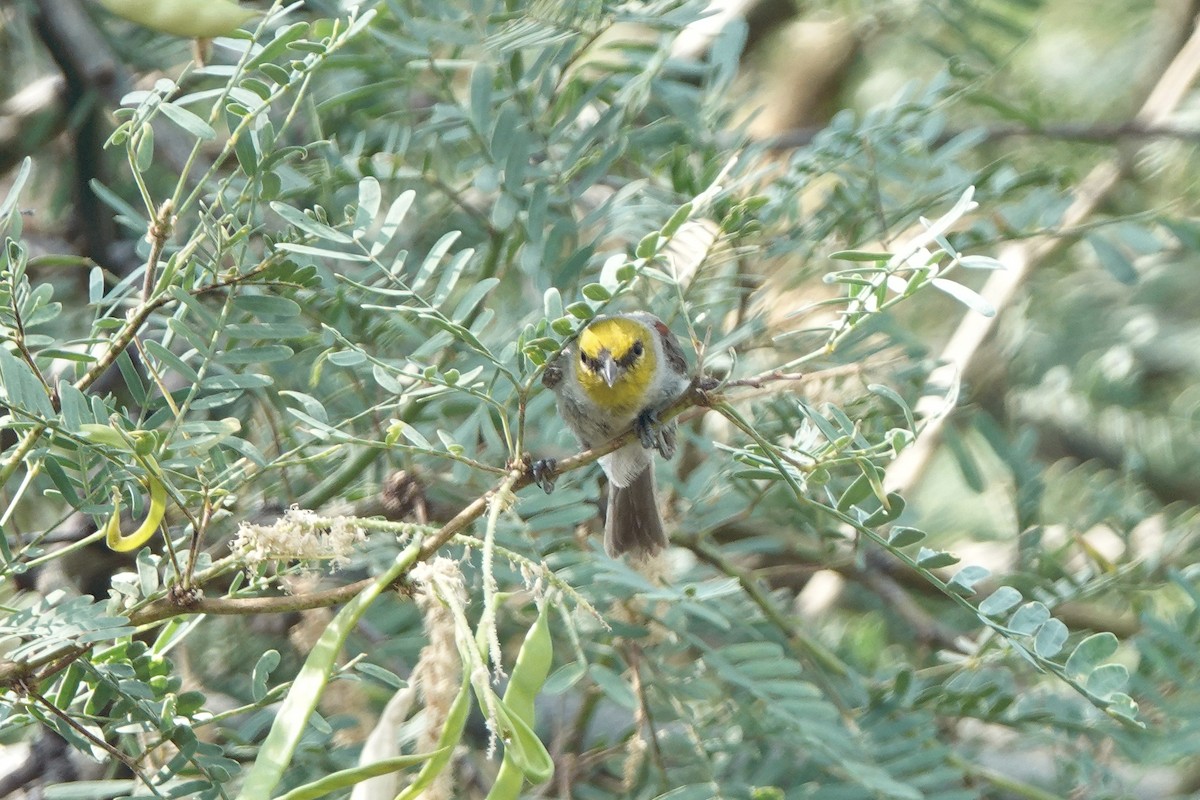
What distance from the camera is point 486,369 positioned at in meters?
1.98

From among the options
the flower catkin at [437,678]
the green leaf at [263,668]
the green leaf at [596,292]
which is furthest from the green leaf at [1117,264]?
the green leaf at [263,668]

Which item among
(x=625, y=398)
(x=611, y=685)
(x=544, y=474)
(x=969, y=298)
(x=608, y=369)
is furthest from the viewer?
(x=625, y=398)

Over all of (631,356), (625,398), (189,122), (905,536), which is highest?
(189,122)

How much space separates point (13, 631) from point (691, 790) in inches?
41.1

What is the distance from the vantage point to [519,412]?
1244 mm

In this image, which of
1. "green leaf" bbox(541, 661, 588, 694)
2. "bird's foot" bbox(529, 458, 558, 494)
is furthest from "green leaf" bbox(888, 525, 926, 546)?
"green leaf" bbox(541, 661, 588, 694)

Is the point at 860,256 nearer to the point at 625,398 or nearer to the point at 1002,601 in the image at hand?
the point at 1002,601

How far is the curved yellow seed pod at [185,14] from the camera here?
1407 millimetres

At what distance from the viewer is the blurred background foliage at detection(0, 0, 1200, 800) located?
4.24 feet

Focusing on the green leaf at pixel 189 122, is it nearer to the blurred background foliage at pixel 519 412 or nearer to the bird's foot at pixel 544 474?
the blurred background foliage at pixel 519 412

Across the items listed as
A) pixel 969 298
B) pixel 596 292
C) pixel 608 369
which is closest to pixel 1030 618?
pixel 969 298

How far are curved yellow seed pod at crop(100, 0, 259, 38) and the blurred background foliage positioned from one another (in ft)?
0.26

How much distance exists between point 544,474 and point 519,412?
37cm

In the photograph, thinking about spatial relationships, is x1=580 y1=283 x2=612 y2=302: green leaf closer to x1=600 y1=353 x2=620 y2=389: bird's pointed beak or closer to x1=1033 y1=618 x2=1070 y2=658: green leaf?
x1=1033 y1=618 x2=1070 y2=658: green leaf
